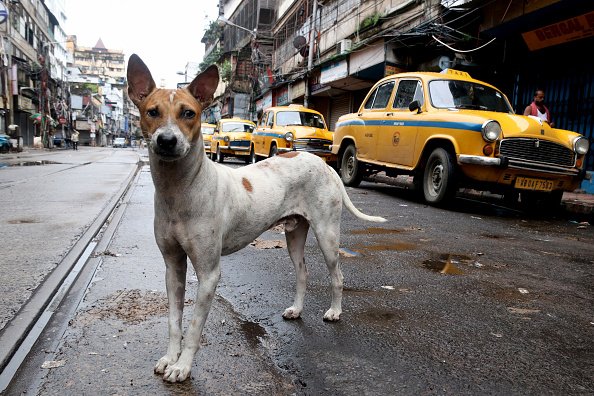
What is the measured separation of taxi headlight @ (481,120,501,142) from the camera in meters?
7.30

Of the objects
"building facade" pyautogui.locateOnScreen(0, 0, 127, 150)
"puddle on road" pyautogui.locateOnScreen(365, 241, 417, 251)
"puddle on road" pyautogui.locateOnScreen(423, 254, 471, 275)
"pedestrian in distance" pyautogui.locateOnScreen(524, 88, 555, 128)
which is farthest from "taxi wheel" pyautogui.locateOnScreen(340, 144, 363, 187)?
"building facade" pyautogui.locateOnScreen(0, 0, 127, 150)

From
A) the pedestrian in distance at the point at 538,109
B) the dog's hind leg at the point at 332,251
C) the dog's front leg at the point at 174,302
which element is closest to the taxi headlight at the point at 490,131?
the pedestrian in distance at the point at 538,109

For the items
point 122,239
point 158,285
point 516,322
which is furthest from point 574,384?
point 122,239

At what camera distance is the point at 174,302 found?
2.30 m

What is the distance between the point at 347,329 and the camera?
9.27 feet

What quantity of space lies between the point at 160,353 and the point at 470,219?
6055 millimetres

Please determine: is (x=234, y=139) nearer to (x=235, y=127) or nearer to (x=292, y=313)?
(x=235, y=127)

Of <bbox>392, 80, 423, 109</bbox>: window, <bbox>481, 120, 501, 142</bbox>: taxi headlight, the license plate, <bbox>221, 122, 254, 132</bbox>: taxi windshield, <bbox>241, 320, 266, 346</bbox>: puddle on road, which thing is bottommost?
<bbox>241, 320, 266, 346</bbox>: puddle on road

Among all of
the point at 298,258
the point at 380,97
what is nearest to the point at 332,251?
the point at 298,258

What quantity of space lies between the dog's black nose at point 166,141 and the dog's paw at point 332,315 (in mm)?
1552

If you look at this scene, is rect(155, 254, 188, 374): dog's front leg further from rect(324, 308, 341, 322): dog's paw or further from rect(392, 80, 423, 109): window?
rect(392, 80, 423, 109): window

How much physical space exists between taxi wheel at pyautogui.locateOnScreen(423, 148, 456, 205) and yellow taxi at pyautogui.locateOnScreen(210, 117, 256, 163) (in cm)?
1113

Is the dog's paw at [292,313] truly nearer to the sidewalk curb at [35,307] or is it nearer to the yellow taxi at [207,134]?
the sidewalk curb at [35,307]

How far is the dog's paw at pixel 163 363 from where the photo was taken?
2.16 metres
